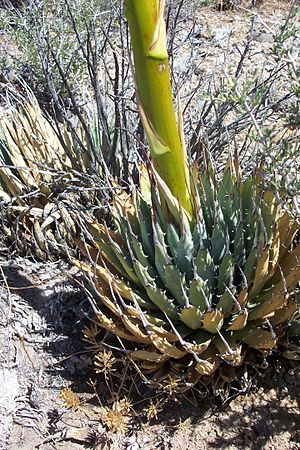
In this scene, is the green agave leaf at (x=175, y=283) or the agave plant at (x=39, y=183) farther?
the agave plant at (x=39, y=183)

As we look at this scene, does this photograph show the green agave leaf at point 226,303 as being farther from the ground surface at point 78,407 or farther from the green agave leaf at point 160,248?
the ground surface at point 78,407

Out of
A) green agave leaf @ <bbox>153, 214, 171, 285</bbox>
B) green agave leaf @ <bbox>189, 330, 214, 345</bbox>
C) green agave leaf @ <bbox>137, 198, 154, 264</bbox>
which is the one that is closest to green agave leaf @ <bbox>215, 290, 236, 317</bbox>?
green agave leaf @ <bbox>189, 330, 214, 345</bbox>

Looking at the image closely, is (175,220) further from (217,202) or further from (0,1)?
(0,1)

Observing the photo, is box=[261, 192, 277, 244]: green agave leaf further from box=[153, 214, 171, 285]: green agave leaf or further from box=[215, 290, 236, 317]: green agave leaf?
box=[153, 214, 171, 285]: green agave leaf

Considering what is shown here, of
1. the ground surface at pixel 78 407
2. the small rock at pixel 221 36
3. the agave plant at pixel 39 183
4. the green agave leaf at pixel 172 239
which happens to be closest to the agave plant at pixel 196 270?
the green agave leaf at pixel 172 239

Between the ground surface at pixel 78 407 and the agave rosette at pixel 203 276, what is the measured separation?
10.4 inches

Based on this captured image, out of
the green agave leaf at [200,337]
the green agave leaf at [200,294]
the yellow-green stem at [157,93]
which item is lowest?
the green agave leaf at [200,337]

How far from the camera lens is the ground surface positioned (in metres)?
2.52

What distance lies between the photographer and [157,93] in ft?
6.45

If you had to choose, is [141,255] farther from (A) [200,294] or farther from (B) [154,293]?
(A) [200,294]

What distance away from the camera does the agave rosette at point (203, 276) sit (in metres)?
2.34

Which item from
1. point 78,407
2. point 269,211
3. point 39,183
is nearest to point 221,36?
point 39,183

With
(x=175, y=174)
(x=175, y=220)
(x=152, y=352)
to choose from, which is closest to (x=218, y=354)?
(x=152, y=352)

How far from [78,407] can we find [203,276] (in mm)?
834
